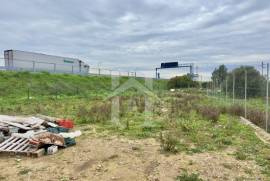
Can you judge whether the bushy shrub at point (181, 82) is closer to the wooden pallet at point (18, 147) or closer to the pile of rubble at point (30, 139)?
the pile of rubble at point (30, 139)

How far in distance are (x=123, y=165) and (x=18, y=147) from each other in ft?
7.82

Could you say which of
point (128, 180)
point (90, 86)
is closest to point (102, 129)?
point (128, 180)

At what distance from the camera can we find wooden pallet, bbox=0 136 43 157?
5223 millimetres

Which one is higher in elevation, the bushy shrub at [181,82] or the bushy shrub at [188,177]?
the bushy shrub at [181,82]

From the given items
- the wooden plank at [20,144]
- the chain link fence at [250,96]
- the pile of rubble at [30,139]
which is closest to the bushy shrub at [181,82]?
the chain link fence at [250,96]

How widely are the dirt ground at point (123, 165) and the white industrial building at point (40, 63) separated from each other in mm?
24391

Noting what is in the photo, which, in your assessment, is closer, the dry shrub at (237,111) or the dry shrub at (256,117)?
the dry shrub at (256,117)

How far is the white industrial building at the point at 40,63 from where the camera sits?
2761cm

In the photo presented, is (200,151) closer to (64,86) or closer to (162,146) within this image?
(162,146)

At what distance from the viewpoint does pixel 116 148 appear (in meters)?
A: 5.62

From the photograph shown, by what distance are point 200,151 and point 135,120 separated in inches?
158

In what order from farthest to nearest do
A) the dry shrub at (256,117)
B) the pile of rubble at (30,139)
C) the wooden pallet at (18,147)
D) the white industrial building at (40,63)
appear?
the white industrial building at (40,63) → the dry shrub at (256,117) → the pile of rubble at (30,139) → the wooden pallet at (18,147)

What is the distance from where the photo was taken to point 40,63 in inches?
1211

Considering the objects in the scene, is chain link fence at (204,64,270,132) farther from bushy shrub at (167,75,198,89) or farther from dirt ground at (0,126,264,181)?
bushy shrub at (167,75,198,89)
